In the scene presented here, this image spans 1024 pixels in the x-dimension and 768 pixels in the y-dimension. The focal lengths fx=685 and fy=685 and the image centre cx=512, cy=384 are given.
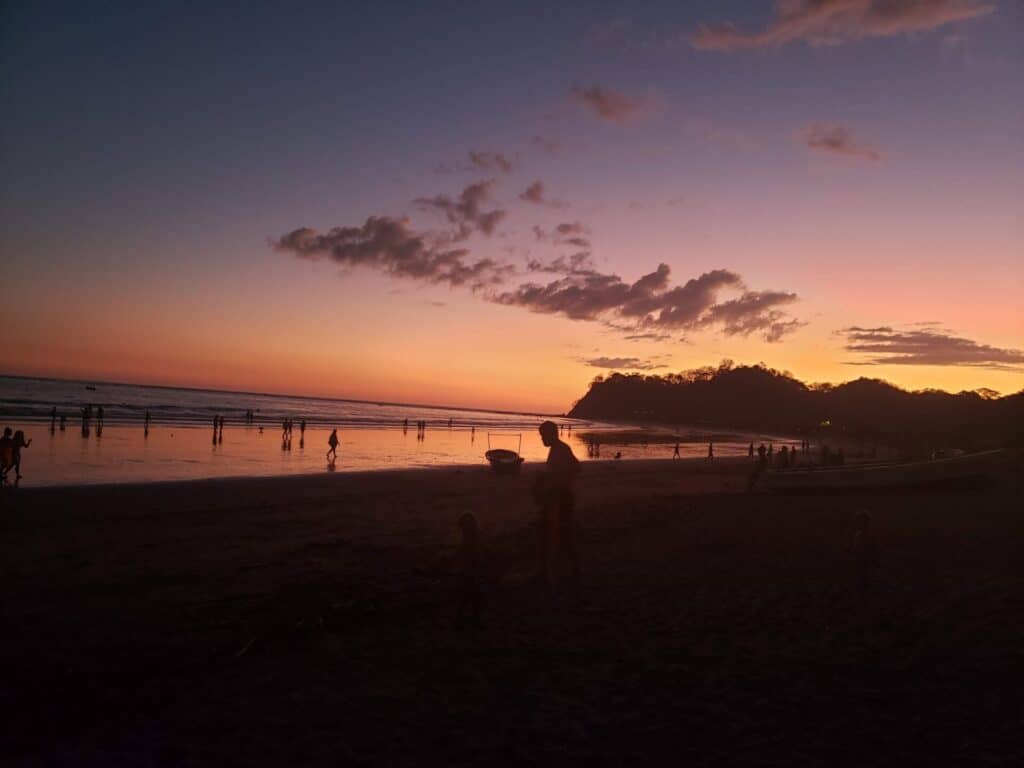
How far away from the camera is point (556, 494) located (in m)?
9.38

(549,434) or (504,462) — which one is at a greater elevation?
(549,434)

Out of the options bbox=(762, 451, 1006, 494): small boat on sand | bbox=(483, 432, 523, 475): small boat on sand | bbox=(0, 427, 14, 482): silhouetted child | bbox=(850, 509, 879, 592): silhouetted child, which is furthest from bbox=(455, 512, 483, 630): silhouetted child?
bbox=(483, 432, 523, 475): small boat on sand

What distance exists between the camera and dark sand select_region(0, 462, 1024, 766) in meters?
5.08

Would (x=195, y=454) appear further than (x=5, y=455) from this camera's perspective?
Yes

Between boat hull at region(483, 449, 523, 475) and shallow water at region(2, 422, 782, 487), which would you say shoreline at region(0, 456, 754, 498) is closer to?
boat hull at region(483, 449, 523, 475)

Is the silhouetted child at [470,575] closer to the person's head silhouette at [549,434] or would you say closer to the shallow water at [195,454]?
the person's head silhouette at [549,434]

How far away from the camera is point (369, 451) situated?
147 feet

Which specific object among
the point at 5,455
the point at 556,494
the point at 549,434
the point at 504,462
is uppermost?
the point at 549,434

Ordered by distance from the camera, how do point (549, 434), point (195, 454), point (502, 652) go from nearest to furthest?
point (502, 652) < point (549, 434) < point (195, 454)

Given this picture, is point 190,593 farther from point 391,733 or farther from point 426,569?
point 391,733

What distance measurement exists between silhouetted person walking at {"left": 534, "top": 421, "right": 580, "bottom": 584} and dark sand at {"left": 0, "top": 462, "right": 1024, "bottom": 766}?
2.35 ft

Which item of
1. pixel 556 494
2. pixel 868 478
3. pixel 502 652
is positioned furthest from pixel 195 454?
pixel 502 652

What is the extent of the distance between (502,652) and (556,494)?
2662mm

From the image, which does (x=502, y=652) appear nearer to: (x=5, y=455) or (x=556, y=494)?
(x=556, y=494)
